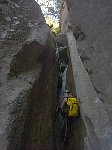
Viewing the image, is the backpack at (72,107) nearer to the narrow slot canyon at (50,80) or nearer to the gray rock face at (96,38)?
the narrow slot canyon at (50,80)

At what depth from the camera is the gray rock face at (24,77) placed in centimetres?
684

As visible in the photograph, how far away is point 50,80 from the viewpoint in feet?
31.8

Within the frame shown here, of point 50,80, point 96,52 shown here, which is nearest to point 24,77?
point 50,80

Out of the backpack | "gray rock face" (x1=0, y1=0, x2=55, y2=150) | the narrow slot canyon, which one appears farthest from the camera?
the backpack

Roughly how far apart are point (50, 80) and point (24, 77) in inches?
74.1

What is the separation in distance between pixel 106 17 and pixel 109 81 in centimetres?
116

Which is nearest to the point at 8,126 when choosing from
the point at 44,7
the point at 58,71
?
the point at 58,71

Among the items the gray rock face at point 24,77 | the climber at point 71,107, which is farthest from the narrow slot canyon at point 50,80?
the climber at point 71,107

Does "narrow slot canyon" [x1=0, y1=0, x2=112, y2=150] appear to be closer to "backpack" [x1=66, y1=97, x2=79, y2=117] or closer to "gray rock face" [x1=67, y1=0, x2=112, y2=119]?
"gray rock face" [x1=67, y1=0, x2=112, y2=119]

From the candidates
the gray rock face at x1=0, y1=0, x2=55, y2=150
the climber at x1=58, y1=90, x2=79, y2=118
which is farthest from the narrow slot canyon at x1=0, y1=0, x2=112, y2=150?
the climber at x1=58, y1=90, x2=79, y2=118

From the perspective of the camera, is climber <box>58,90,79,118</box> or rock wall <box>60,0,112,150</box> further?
climber <box>58,90,79,118</box>

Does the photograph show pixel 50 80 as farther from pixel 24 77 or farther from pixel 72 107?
pixel 24 77

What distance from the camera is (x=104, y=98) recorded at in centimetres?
568

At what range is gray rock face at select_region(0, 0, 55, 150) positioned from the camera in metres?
6.84
